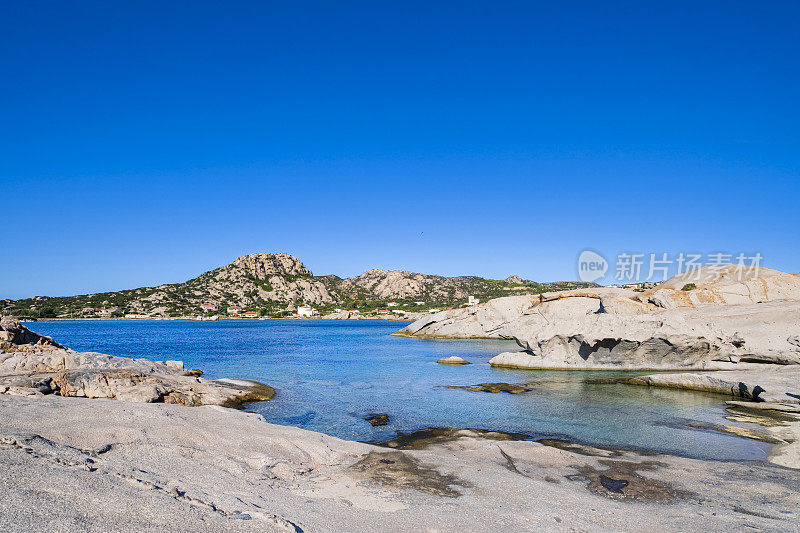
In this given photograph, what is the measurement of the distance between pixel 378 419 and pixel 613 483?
10337 mm

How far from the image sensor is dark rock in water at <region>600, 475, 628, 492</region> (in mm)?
10438

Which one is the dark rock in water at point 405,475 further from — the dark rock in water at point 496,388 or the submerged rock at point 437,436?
the dark rock in water at point 496,388

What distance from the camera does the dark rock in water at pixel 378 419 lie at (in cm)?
1862

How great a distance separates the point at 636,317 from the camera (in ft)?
117

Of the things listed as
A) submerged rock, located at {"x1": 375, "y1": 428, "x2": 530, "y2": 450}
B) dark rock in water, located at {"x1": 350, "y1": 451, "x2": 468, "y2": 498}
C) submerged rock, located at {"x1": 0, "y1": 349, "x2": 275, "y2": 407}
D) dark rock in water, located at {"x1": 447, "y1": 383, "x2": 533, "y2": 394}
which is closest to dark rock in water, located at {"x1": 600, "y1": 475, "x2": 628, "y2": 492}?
dark rock in water, located at {"x1": 350, "y1": 451, "x2": 468, "y2": 498}

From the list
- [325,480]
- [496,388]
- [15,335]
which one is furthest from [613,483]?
[15,335]

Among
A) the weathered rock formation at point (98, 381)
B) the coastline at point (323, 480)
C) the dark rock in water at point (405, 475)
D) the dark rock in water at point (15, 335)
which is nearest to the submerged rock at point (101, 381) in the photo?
the weathered rock formation at point (98, 381)

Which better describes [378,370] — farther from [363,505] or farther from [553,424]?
[363,505]

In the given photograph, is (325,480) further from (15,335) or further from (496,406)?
(15,335)

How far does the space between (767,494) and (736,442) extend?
638cm

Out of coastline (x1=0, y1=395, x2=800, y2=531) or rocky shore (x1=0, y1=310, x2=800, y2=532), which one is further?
coastline (x1=0, y1=395, x2=800, y2=531)

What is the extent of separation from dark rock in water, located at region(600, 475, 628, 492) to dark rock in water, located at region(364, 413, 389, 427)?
365 inches

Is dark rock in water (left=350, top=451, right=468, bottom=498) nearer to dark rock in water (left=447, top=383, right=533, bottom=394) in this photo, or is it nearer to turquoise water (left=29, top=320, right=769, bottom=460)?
turquoise water (left=29, top=320, right=769, bottom=460)

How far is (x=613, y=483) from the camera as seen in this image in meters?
10.8
